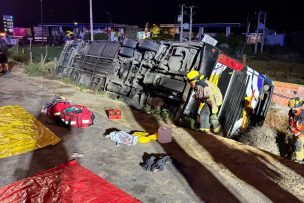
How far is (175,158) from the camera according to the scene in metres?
5.01

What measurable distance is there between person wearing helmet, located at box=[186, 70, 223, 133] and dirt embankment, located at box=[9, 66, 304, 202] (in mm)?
502

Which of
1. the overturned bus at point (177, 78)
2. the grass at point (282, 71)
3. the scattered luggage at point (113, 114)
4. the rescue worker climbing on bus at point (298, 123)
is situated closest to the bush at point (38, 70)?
the overturned bus at point (177, 78)

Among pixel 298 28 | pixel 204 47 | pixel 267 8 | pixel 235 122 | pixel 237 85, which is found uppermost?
pixel 267 8

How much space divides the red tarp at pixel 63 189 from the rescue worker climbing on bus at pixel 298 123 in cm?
450

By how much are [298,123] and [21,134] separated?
19.1ft

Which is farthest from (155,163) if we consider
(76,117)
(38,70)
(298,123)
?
(38,70)

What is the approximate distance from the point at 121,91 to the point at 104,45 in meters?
2.65

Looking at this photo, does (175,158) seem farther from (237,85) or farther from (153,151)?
(237,85)

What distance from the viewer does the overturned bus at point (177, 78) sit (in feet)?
24.7

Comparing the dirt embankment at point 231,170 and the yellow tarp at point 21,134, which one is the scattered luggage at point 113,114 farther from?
the yellow tarp at point 21,134

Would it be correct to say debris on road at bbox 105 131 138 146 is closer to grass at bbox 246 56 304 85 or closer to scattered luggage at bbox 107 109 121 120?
scattered luggage at bbox 107 109 121 120

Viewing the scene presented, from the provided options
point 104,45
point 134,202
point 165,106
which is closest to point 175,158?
point 134,202

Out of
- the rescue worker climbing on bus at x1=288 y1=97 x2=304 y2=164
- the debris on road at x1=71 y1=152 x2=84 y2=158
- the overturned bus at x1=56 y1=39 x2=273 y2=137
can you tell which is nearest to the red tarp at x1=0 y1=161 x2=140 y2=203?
the debris on road at x1=71 y1=152 x2=84 y2=158

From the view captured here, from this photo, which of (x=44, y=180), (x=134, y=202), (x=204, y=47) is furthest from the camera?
(x=204, y=47)
